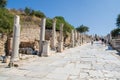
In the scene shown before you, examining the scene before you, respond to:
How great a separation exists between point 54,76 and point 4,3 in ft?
102

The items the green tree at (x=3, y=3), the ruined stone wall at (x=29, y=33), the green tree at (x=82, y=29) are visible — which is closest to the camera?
the ruined stone wall at (x=29, y=33)

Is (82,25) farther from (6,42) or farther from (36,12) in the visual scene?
(6,42)

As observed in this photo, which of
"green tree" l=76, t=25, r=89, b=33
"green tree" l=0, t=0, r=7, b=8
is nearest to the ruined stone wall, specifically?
"green tree" l=0, t=0, r=7, b=8

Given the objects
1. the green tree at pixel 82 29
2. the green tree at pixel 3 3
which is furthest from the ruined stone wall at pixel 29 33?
the green tree at pixel 82 29

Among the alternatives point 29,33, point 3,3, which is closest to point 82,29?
point 3,3

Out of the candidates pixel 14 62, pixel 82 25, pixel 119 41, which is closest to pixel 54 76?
pixel 14 62

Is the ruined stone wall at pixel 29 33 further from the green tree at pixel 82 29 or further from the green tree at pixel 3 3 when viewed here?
the green tree at pixel 82 29

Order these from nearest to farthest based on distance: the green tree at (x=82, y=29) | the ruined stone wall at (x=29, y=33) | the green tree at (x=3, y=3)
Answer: the ruined stone wall at (x=29, y=33)
the green tree at (x=3, y=3)
the green tree at (x=82, y=29)

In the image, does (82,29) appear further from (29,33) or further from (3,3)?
(29,33)

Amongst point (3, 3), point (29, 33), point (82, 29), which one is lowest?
point (29, 33)

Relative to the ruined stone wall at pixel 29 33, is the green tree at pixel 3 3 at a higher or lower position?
higher

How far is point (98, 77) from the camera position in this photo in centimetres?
848

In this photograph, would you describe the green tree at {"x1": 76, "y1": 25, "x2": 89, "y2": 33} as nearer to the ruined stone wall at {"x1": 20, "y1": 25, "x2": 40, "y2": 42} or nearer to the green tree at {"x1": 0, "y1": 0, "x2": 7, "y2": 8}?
the green tree at {"x1": 0, "y1": 0, "x2": 7, "y2": 8}

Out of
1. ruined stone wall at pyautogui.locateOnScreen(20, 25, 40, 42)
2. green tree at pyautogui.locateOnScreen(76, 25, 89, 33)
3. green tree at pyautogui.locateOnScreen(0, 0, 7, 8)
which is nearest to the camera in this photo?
ruined stone wall at pyautogui.locateOnScreen(20, 25, 40, 42)
